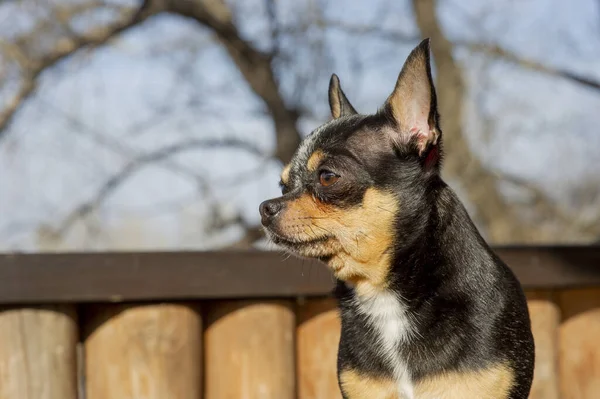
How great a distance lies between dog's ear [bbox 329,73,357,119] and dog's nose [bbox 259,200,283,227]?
0.75 m

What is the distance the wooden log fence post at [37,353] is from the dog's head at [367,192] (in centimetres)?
126

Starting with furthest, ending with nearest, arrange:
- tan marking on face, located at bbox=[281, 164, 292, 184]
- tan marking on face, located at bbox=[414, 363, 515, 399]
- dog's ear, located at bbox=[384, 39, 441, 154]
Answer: tan marking on face, located at bbox=[281, 164, 292, 184]
dog's ear, located at bbox=[384, 39, 441, 154]
tan marking on face, located at bbox=[414, 363, 515, 399]

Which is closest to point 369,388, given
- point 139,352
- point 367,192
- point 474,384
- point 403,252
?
point 474,384

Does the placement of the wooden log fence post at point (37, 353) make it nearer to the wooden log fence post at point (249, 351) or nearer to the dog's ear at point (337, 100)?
the wooden log fence post at point (249, 351)

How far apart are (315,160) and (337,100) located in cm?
64

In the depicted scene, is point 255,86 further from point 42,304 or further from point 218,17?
point 42,304

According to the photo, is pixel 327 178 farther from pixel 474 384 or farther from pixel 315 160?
pixel 474 384

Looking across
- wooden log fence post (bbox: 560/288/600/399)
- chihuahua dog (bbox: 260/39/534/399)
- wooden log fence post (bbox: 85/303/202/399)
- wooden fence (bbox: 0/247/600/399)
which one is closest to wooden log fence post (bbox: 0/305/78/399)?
wooden fence (bbox: 0/247/600/399)

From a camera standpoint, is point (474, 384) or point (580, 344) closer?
point (474, 384)

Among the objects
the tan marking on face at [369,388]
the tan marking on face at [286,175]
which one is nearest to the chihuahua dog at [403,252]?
the tan marking on face at [369,388]

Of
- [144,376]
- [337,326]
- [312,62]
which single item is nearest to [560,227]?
[312,62]

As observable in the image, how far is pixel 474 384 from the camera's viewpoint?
2887 mm

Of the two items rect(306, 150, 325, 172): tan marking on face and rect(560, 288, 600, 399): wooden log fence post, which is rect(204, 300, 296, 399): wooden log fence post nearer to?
rect(306, 150, 325, 172): tan marking on face

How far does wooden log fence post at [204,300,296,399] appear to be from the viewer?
4043mm
